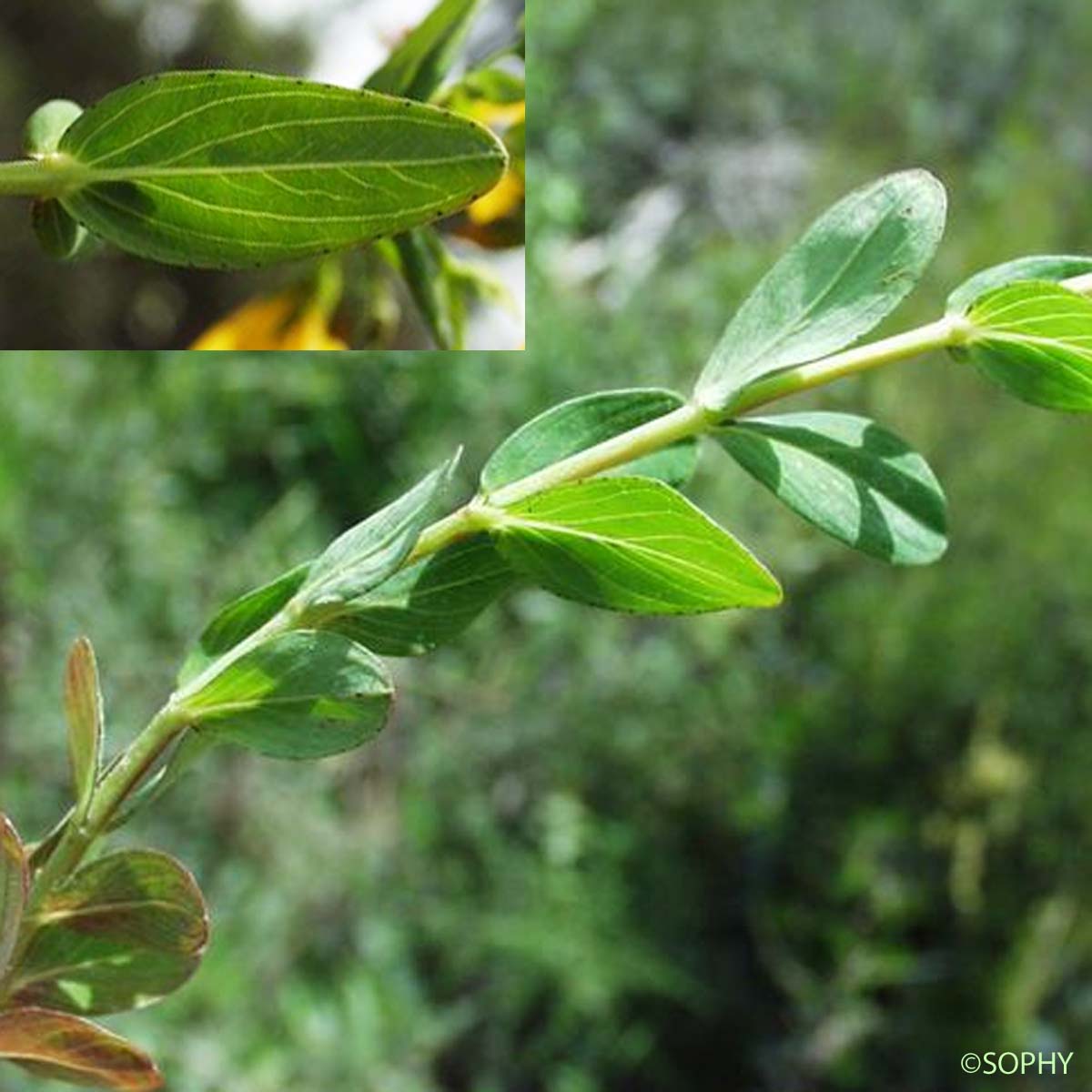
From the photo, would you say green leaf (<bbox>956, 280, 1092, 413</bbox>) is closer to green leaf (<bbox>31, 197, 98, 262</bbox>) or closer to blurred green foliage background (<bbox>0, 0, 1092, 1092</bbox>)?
green leaf (<bbox>31, 197, 98, 262</bbox>)

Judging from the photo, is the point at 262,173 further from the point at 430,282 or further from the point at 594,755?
the point at 594,755

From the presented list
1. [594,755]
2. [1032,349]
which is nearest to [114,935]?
[1032,349]

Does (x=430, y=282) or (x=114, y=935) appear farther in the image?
(x=430, y=282)

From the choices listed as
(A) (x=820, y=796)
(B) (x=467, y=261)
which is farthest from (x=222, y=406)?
(B) (x=467, y=261)

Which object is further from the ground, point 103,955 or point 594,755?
point 103,955

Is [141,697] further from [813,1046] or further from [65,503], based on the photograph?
[813,1046]

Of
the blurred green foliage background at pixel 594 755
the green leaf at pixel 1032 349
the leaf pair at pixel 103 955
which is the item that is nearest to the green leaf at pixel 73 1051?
the leaf pair at pixel 103 955
